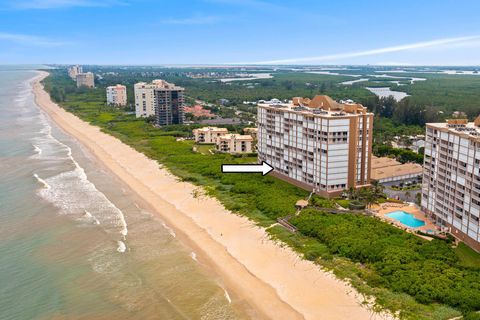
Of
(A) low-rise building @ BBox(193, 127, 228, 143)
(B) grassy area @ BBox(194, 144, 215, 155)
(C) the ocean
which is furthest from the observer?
(A) low-rise building @ BBox(193, 127, 228, 143)

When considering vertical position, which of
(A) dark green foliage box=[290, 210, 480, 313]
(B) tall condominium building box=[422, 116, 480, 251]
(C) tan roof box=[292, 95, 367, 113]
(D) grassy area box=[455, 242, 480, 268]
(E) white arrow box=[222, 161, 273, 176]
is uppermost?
(C) tan roof box=[292, 95, 367, 113]

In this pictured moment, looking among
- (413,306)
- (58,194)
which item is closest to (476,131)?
(413,306)

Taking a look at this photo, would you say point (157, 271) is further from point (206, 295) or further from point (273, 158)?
point (273, 158)

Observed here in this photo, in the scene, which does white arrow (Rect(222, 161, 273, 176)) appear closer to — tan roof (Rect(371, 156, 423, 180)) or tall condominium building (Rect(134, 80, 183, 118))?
tan roof (Rect(371, 156, 423, 180))

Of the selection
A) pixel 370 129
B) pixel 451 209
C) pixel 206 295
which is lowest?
pixel 206 295

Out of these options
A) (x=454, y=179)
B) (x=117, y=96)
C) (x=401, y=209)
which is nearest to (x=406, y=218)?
(x=401, y=209)

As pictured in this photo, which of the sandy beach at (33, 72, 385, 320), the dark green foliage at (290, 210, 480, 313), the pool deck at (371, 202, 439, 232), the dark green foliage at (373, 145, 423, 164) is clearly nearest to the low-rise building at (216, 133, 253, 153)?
the sandy beach at (33, 72, 385, 320)

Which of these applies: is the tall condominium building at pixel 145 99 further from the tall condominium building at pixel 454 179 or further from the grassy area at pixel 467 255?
the grassy area at pixel 467 255
